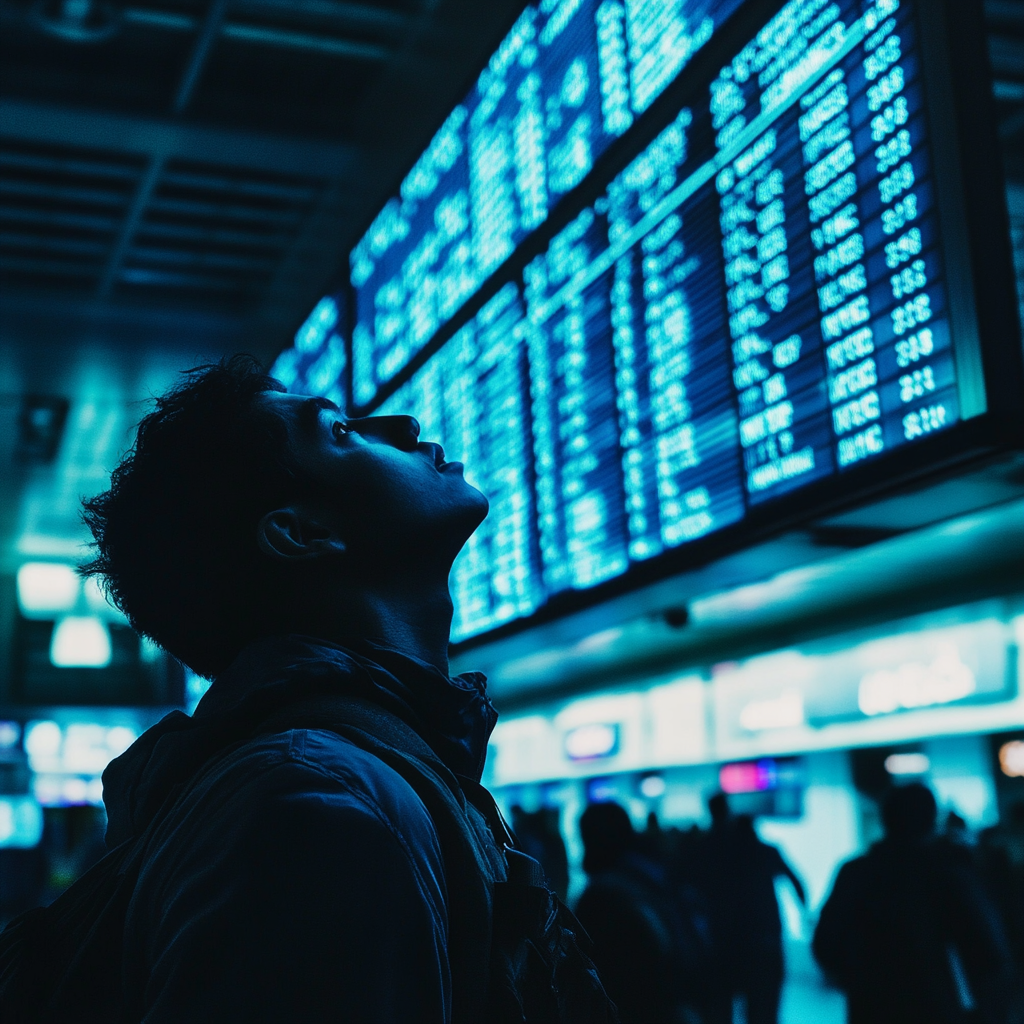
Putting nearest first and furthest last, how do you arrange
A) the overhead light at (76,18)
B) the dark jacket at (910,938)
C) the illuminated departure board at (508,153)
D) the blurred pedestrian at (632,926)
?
the illuminated departure board at (508,153)
the blurred pedestrian at (632,926)
the dark jacket at (910,938)
the overhead light at (76,18)

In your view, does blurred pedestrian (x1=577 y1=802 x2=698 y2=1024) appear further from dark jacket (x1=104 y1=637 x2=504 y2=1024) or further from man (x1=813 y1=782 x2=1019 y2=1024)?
dark jacket (x1=104 y1=637 x2=504 y2=1024)

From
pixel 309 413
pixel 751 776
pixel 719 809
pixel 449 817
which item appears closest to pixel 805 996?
pixel 751 776

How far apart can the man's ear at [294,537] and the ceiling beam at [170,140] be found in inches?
225

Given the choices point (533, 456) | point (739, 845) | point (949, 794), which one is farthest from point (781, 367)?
point (949, 794)

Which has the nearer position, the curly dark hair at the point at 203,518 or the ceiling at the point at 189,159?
the curly dark hair at the point at 203,518

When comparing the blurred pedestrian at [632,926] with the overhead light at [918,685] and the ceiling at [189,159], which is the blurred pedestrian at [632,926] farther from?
the overhead light at [918,685]

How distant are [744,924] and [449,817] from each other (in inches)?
190

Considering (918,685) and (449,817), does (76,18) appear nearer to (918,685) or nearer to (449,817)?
(449,817)

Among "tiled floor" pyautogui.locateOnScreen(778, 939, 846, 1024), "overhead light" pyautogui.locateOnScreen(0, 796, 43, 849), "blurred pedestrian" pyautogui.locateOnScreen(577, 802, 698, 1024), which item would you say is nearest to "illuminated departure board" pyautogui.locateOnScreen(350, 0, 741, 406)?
"blurred pedestrian" pyautogui.locateOnScreen(577, 802, 698, 1024)

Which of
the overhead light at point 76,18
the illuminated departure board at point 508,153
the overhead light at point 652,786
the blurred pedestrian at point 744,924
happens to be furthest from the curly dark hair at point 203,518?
the overhead light at point 652,786

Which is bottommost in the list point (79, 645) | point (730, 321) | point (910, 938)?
point (910, 938)

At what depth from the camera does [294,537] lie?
1.35 m

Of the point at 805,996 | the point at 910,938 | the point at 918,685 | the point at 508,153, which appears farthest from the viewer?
the point at 805,996

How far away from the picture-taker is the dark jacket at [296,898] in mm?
827
